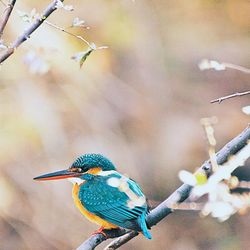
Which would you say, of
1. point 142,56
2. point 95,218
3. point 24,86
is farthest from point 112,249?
point 142,56

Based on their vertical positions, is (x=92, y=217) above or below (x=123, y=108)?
above

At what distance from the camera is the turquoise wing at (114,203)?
7.86 ft

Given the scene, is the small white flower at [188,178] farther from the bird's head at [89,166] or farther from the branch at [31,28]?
the bird's head at [89,166]

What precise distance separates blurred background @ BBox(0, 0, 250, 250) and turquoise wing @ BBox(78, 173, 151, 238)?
2.59 metres

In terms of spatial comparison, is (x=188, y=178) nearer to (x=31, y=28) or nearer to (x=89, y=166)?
(x=31, y=28)

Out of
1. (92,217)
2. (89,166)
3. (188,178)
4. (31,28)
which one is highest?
Result: (31,28)

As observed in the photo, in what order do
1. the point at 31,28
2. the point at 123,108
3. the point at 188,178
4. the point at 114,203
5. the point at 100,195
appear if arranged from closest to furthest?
the point at 188,178 → the point at 31,28 → the point at 114,203 → the point at 100,195 → the point at 123,108

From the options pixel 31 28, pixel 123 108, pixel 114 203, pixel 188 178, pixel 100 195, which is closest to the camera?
pixel 188 178

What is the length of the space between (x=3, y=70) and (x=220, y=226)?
2.38 meters

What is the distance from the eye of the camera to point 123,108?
6.55 metres

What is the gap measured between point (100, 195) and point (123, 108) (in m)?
3.74

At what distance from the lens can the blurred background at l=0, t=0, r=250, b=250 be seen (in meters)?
5.93

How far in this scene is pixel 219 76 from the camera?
Answer: 285 inches

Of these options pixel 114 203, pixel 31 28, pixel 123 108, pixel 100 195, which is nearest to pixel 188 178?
pixel 31 28
